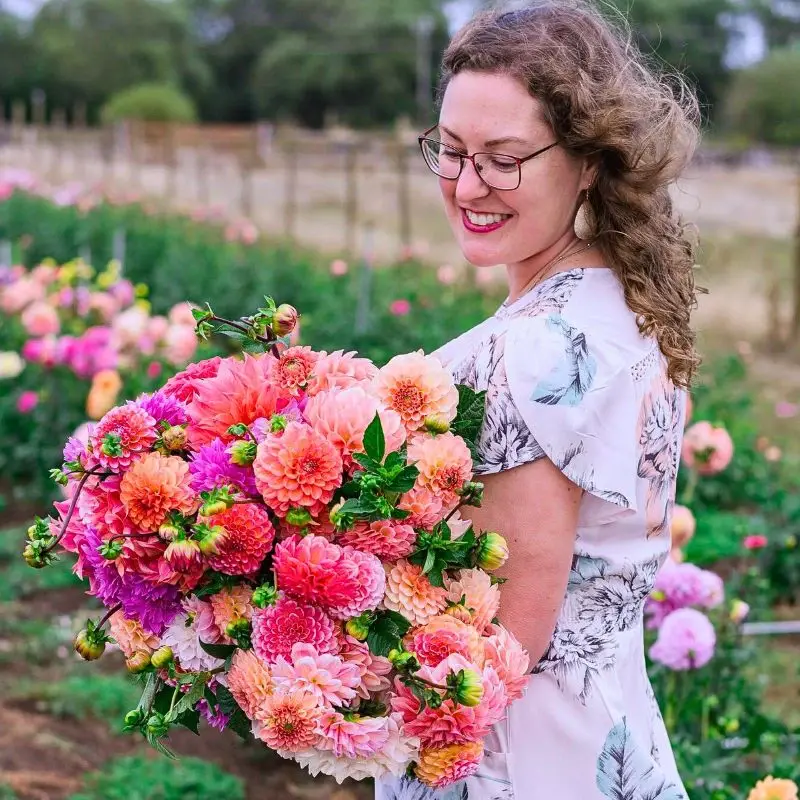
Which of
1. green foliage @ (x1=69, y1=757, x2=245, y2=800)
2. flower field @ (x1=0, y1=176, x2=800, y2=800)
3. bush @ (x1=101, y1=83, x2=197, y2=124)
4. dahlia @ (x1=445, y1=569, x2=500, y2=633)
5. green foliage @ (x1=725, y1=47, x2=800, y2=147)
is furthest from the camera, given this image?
bush @ (x1=101, y1=83, x2=197, y2=124)

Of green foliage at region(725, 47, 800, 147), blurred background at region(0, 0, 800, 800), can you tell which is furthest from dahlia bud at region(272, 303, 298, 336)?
green foliage at region(725, 47, 800, 147)

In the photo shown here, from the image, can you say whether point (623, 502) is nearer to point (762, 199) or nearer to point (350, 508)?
point (350, 508)

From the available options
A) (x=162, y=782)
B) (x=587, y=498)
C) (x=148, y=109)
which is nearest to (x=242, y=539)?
(x=587, y=498)

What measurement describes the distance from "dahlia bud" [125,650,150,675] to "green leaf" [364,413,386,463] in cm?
39

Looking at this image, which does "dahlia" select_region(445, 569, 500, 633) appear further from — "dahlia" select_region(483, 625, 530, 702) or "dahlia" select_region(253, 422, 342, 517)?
"dahlia" select_region(253, 422, 342, 517)

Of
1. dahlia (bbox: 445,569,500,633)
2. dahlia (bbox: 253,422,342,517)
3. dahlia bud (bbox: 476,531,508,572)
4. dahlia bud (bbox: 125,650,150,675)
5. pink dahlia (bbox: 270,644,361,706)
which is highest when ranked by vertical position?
dahlia (bbox: 253,422,342,517)

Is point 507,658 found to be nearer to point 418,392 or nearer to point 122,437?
point 418,392

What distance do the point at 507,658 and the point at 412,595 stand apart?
132 mm

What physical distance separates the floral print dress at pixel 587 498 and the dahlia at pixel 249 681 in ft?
1.12

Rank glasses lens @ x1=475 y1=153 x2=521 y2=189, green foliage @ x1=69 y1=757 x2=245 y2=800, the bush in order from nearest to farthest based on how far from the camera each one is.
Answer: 1. glasses lens @ x1=475 y1=153 x2=521 y2=189
2. green foliage @ x1=69 y1=757 x2=245 y2=800
3. the bush

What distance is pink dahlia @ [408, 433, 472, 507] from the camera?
4.01 ft

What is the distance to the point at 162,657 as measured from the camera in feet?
4.17

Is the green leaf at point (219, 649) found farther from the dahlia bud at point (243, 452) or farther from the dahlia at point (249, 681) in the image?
the dahlia bud at point (243, 452)

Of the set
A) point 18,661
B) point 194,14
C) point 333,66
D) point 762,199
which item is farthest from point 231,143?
point 18,661
